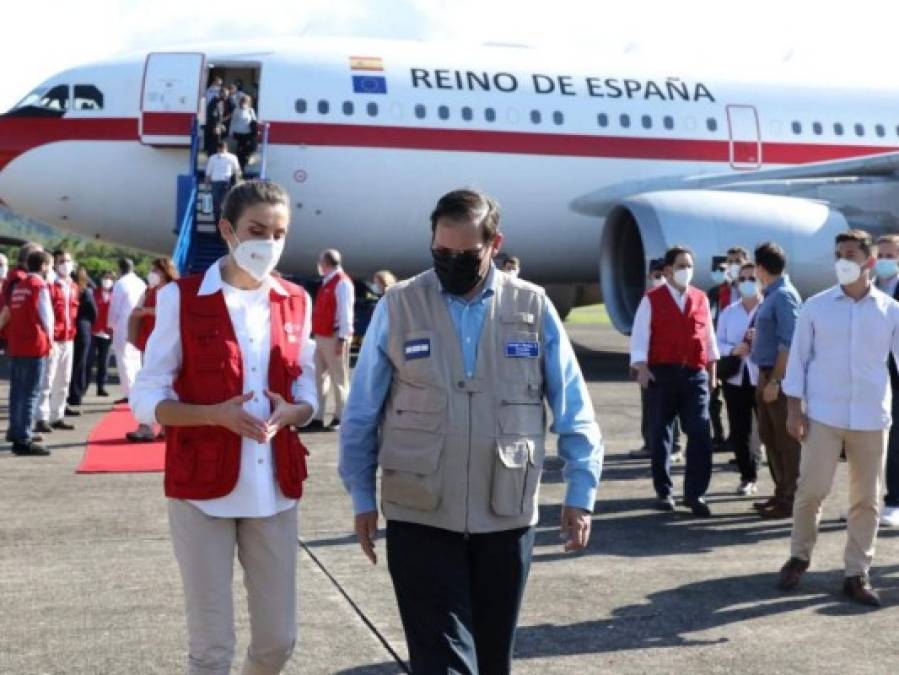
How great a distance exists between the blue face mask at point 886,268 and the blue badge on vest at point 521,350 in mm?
5151

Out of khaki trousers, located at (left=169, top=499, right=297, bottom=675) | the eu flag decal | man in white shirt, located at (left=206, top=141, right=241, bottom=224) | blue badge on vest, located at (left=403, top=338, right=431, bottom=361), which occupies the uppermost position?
the eu flag decal

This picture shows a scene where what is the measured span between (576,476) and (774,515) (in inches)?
194

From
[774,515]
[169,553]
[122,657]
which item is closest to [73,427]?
[169,553]

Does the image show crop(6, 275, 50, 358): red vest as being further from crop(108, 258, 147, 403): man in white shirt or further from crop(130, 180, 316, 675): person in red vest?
crop(130, 180, 316, 675): person in red vest

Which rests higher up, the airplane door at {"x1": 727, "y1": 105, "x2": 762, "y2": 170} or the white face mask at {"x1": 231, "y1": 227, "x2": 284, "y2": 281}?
the airplane door at {"x1": 727, "y1": 105, "x2": 762, "y2": 170}

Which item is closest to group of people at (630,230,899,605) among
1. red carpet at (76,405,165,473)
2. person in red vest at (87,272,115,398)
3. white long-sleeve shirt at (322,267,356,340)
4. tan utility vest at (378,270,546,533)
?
white long-sleeve shirt at (322,267,356,340)

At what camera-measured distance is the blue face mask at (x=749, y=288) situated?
32.8 ft

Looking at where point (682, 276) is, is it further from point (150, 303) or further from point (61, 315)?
point (61, 315)

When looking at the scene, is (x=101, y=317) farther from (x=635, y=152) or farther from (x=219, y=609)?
(x=219, y=609)

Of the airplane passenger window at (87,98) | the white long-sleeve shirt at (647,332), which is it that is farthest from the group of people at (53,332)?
the white long-sleeve shirt at (647,332)

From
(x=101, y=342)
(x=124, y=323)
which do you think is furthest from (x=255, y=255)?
(x=101, y=342)

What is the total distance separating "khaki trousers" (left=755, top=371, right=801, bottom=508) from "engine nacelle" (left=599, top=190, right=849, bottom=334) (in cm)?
889

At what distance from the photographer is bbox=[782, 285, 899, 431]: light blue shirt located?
656 centimetres

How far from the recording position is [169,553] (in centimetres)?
723
